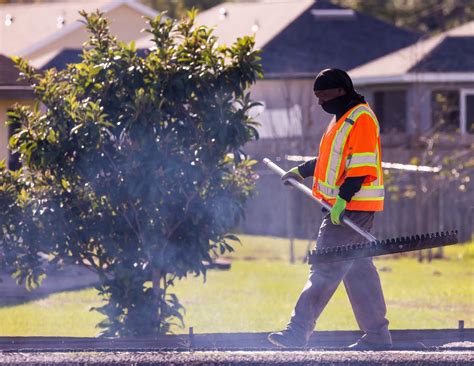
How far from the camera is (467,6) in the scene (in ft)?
128

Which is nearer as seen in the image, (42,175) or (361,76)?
(42,175)

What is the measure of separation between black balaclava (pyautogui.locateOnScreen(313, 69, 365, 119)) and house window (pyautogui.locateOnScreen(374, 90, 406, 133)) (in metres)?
18.2

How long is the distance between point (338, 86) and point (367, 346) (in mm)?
1631

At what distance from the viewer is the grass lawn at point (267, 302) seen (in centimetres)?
1012

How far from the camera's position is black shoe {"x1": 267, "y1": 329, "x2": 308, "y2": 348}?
22.4 feet

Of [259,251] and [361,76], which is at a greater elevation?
[361,76]

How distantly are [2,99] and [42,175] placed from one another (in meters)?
5.83

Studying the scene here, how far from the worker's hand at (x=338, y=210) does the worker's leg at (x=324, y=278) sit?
0.85 feet

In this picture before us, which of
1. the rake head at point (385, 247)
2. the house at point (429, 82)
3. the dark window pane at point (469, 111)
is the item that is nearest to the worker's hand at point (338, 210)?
the rake head at point (385, 247)

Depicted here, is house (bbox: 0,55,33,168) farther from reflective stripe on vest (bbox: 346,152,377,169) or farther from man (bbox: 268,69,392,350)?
reflective stripe on vest (bbox: 346,152,377,169)

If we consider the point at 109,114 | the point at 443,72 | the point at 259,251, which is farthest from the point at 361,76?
the point at 109,114

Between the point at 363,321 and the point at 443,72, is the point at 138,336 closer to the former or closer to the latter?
the point at 363,321

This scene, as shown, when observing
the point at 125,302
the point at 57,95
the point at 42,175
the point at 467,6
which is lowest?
the point at 125,302

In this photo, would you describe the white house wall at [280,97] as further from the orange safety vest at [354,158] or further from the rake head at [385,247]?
the rake head at [385,247]
